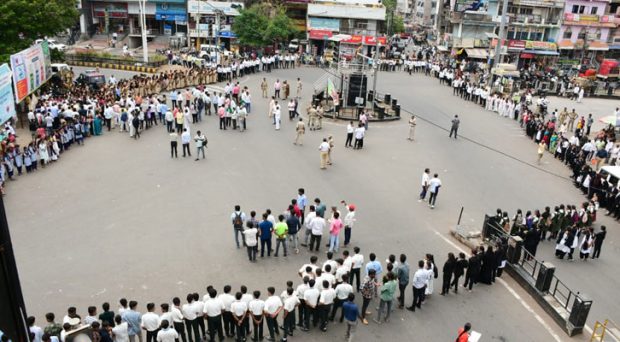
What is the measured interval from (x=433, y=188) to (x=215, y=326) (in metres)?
9.56

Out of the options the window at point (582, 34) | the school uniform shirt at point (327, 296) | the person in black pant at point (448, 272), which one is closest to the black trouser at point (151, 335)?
the school uniform shirt at point (327, 296)

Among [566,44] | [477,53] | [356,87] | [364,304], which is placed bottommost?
[364,304]

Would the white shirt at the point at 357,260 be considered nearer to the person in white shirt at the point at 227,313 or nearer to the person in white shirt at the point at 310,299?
the person in white shirt at the point at 310,299

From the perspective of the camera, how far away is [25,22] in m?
26.1

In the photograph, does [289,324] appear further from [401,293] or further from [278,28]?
[278,28]

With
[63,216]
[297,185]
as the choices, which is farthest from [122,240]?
[297,185]

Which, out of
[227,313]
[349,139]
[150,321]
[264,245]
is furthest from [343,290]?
[349,139]

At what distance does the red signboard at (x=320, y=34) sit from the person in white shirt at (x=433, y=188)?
40722 millimetres

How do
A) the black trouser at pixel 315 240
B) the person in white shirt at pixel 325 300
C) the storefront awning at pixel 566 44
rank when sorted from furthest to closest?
the storefront awning at pixel 566 44 → the black trouser at pixel 315 240 → the person in white shirt at pixel 325 300

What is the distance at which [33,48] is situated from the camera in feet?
82.3

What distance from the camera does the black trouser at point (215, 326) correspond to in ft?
33.3

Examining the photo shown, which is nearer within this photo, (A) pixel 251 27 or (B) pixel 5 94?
(B) pixel 5 94

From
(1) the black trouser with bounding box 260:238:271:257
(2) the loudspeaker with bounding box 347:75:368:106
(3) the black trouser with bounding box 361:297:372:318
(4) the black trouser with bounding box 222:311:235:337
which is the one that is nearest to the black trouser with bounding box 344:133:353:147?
(2) the loudspeaker with bounding box 347:75:368:106

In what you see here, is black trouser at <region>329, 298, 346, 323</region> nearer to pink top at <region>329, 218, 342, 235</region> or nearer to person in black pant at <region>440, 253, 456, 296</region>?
pink top at <region>329, 218, 342, 235</region>
